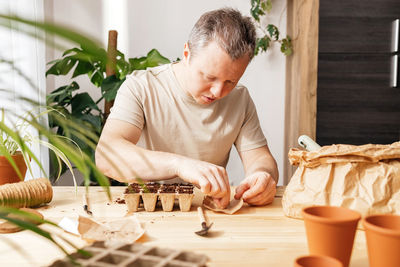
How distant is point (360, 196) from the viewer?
0.98m

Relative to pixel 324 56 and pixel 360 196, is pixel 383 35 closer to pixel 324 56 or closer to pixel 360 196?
pixel 324 56

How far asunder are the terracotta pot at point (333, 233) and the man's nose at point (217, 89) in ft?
2.82

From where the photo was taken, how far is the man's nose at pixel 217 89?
58.7 inches

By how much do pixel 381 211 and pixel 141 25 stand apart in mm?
2464

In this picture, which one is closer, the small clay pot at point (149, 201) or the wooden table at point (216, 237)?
the wooden table at point (216, 237)

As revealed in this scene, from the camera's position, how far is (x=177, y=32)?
3.05m

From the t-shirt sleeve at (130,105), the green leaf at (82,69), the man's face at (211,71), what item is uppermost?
the green leaf at (82,69)

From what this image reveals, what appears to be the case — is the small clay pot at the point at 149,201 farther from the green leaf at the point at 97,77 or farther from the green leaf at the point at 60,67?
the green leaf at the point at 97,77

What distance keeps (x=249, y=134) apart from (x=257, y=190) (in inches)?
28.2

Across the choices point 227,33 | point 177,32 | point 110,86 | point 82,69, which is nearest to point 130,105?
point 227,33

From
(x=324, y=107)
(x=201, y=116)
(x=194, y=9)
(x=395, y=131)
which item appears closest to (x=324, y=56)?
(x=324, y=107)

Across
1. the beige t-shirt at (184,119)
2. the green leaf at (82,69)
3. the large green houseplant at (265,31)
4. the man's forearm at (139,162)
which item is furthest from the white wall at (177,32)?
the man's forearm at (139,162)

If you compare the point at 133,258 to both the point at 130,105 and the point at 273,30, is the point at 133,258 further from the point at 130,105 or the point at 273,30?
the point at 273,30

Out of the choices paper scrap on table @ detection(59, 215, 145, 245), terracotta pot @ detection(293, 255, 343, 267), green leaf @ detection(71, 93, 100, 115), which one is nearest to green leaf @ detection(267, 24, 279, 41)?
green leaf @ detection(71, 93, 100, 115)
